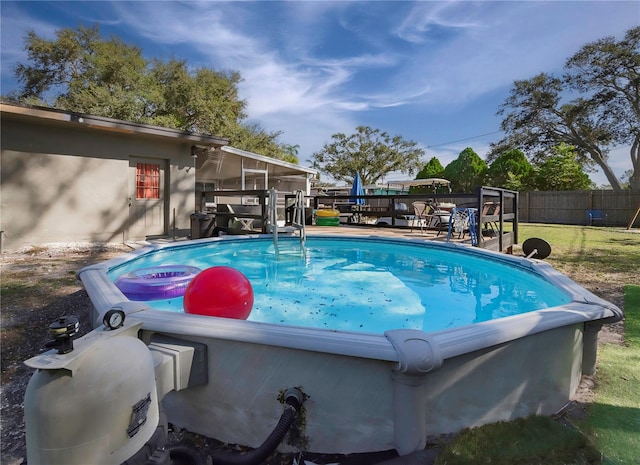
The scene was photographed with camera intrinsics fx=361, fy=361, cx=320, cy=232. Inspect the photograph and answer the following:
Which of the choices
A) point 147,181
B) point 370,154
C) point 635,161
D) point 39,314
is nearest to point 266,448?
point 39,314

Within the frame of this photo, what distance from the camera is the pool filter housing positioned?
1.08 m

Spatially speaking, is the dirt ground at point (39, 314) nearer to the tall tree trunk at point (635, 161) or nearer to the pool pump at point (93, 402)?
the pool pump at point (93, 402)

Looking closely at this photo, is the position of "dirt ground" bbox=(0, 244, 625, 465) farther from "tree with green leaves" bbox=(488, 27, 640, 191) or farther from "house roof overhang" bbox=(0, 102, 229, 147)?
"tree with green leaves" bbox=(488, 27, 640, 191)

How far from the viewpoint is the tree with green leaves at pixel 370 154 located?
124ft

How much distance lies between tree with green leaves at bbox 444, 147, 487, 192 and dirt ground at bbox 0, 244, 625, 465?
23909 millimetres

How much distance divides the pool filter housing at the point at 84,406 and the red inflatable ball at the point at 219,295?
4.77 feet

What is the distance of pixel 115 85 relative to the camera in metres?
21.9

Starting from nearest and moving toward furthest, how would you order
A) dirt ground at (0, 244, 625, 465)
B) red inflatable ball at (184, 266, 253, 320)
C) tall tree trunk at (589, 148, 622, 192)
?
dirt ground at (0, 244, 625, 465) < red inflatable ball at (184, 266, 253, 320) < tall tree trunk at (589, 148, 622, 192)

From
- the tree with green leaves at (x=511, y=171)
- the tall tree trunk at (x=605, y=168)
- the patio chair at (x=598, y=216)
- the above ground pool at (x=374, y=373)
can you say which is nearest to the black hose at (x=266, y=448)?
the above ground pool at (x=374, y=373)

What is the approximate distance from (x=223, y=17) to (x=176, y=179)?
17.5 feet

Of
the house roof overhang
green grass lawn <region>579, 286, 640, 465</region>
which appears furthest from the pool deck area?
green grass lawn <region>579, 286, 640, 465</region>

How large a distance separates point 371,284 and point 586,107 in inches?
1028

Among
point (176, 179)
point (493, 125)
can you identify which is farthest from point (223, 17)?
point (493, 125)

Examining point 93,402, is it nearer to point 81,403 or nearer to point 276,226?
point 81,403
